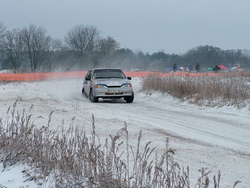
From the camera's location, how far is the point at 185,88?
54.1ft

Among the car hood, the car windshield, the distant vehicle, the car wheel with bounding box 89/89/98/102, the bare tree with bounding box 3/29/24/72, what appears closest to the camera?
the distant vehicle

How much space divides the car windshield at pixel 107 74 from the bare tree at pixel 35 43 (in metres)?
77.9

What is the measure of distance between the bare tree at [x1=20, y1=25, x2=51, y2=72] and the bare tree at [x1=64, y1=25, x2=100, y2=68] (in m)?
6.82


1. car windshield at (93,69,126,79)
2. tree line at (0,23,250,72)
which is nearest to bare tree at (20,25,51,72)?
tree line at (0,23,250,72)

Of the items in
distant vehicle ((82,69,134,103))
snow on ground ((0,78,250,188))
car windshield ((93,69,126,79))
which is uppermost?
car windshield ((93,69,126,79))

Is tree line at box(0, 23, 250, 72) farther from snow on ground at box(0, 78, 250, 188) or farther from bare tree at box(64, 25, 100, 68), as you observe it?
snow on ground at box(0, 78, 250, 188)

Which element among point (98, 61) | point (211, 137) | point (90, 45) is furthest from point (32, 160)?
point (90, 45)

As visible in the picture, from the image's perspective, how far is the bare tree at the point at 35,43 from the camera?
302 feet

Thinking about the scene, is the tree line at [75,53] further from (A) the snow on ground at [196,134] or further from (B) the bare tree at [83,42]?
(A) the snow on ground at [196,134]

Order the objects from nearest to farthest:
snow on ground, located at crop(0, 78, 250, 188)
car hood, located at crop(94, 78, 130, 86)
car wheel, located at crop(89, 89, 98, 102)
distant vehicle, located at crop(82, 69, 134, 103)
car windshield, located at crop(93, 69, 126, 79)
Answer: snow on ground, located at crop(0, 78, 250, 188) < distant vehicle, located at crop(82, 69, 134, 103) < car hood, located at crop(94, 78, 130, 86) < car wheel, located at crop(89, 89, 98, 102) < car windshield, located at crop(93, 69, 126, 79)

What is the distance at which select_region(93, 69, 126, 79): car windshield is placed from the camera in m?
17.0

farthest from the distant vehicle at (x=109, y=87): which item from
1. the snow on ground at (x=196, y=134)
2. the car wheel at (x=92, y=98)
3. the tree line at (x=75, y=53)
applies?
the tree line at (x=75, y=53)

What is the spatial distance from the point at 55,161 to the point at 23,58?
309ft

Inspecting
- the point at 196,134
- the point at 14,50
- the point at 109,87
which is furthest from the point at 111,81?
the point at 14,50
